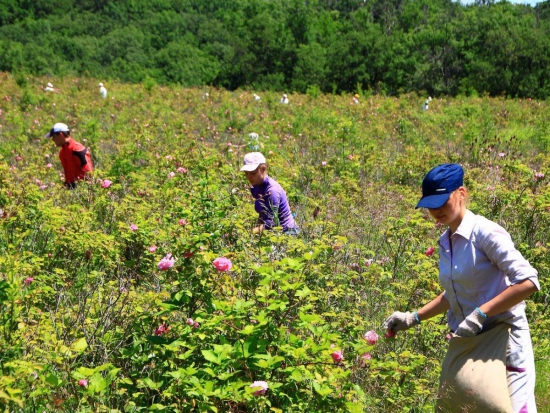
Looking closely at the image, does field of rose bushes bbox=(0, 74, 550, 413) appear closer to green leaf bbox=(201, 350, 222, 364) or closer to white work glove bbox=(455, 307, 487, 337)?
green leaf bbox=(201, 350, 222, 364)

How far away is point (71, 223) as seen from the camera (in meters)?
4.45

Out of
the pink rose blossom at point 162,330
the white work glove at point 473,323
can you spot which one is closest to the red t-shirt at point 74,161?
the pink rose blossom at point 162,330

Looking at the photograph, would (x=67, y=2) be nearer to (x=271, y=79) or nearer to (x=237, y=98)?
(x=271, y=79)

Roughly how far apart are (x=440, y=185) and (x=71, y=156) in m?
4.93

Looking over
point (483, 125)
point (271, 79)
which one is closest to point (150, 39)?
point (271, 79)

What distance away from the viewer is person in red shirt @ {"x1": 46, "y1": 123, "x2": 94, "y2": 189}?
20.6ft

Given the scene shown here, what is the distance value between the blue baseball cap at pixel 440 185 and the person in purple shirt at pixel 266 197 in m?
2.10

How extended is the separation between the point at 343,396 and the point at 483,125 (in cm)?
1006

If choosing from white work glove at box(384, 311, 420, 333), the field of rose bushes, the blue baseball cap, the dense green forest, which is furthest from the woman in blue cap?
the dense green forest

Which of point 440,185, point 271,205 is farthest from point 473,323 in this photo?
point 271,205

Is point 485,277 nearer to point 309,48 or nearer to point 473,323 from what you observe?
point 473,323

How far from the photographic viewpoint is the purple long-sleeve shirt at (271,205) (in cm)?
451

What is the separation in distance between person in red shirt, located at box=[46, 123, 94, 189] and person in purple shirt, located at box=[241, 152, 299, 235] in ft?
8.09

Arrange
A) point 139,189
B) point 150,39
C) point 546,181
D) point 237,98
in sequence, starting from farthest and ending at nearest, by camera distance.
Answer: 1. point 150,39
2. point 237,98
3. point 546,181
4. point 139,189
